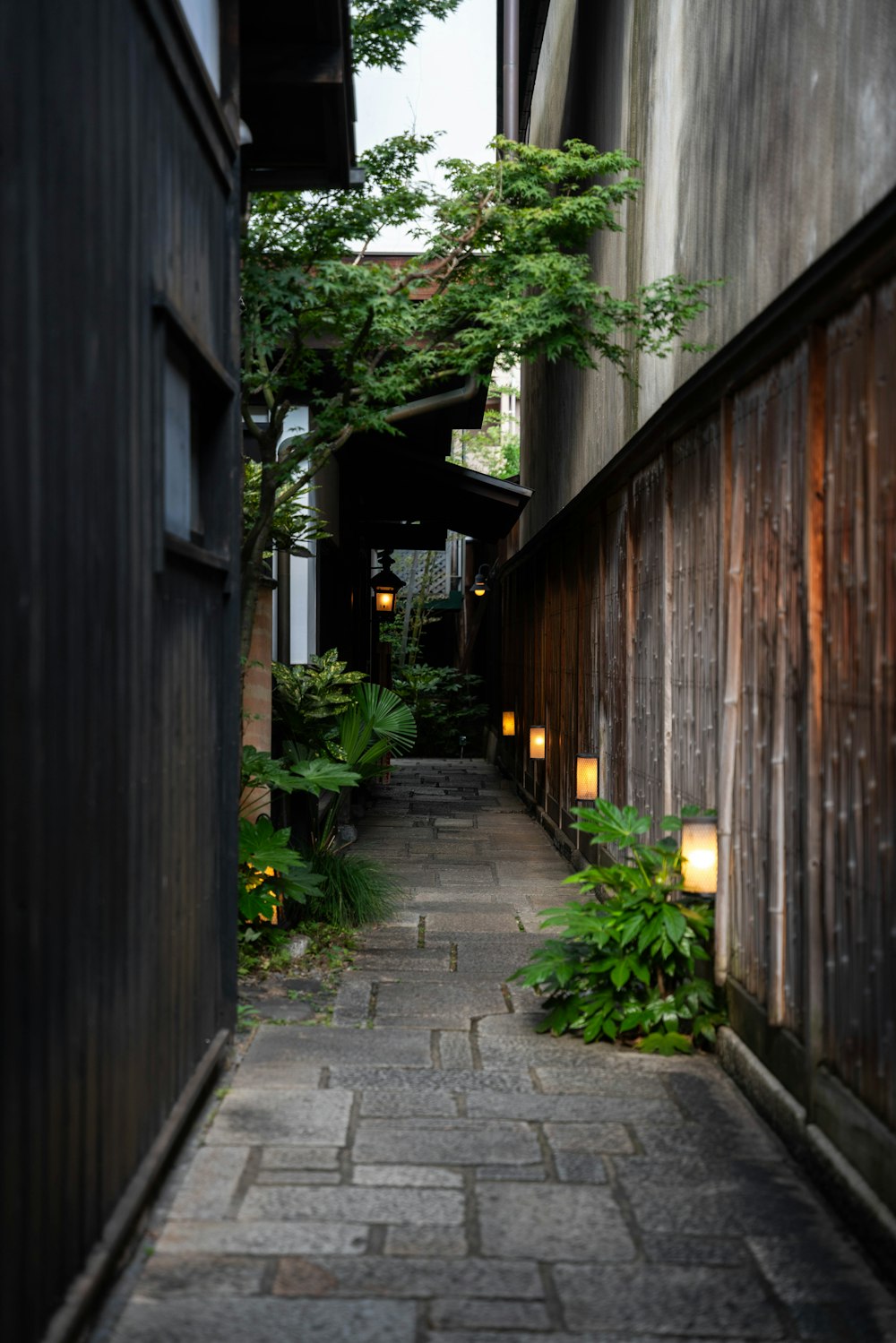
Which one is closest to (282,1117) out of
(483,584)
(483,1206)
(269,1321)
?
(483,1206)

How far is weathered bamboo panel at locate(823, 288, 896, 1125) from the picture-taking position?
13.1 ft

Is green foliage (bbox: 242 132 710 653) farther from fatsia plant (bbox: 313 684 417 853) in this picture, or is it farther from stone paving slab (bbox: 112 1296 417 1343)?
stone paving slab (bbox: 112 1296 417 1343)

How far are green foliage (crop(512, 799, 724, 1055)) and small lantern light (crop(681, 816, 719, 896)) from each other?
199mm

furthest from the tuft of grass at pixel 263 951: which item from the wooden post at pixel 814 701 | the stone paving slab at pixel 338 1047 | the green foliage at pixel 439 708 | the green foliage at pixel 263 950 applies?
the green foliage at pixel 439 708

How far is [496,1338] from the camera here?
3.45 metres

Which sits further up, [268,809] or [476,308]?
[476,308]

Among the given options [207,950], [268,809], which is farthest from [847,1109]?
[268,809]

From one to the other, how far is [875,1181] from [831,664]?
172 centimetres

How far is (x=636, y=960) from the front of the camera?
20.4ft

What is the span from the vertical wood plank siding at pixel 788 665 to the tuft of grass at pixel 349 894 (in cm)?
207

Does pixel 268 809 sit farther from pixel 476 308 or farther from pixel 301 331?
pixel 476 308

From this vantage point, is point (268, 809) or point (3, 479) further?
point (268, 809)

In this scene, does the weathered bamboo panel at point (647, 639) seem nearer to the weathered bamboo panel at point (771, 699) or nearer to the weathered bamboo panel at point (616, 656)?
the weathered bamboo panel at point (616, 656)

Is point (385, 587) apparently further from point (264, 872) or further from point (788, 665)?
point (788, 665)
